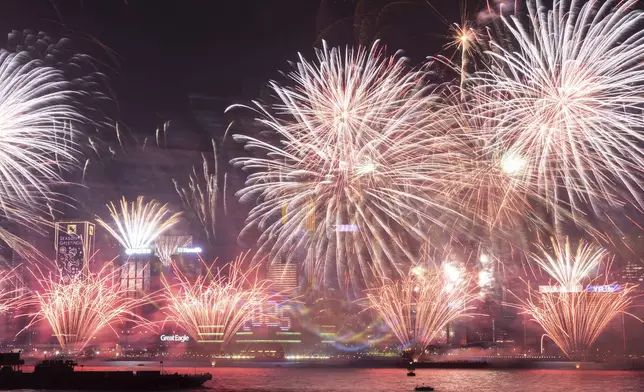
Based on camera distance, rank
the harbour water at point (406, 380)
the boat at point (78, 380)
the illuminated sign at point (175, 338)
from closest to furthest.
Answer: the harbour water at point (406, 380)
the boat at point (78, 380)
the illuminated sign at point (175, 338)

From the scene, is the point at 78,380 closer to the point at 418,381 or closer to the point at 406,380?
the point at 406,380

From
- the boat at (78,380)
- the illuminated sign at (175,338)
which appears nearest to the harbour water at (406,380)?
the boat at (78,380)

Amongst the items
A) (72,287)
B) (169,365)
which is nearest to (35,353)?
(169,365)

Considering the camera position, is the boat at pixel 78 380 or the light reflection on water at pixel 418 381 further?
the boat at pixel 78 380

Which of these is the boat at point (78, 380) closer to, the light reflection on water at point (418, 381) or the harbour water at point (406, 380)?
the harbour water at point (406, 380)

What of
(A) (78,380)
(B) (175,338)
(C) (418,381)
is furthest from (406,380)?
(B) (175,338)

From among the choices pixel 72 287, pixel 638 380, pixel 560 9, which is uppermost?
pixel 560 9

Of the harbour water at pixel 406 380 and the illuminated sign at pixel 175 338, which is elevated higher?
the illuminated sign at pixel 175 338

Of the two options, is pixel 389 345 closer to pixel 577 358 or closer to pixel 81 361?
pixel 577 358
